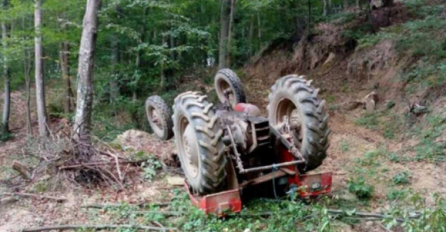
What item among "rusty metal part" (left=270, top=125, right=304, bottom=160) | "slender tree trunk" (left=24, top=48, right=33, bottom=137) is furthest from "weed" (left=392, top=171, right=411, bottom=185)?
"slender tree trunk" (left=24, top=48, right=33, bottom=137)

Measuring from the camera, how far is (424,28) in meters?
9.30

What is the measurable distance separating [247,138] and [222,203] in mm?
848

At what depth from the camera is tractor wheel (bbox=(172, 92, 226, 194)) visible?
3990 millimetres

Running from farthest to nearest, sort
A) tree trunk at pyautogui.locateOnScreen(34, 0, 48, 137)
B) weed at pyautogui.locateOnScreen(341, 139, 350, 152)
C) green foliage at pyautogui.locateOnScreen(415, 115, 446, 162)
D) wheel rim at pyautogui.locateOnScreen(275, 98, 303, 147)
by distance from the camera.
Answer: tree trunk at pyautogui.locateOnScreen(34, 0, 48, 137)
weed at pyautogui.locateOnScreen(341, 139, 350, 152)
green foliage at pyautogui.locateOnScreen(415, 115, 446, 162)
wheel rim at pyautogui.locateOnScreen(275, 98, 303, 147)

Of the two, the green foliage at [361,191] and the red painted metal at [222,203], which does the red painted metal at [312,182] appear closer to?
the green foliage at [361,191]

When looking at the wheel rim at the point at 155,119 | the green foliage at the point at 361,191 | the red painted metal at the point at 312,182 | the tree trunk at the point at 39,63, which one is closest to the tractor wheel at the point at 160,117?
the wheel rim at the point at 155,119

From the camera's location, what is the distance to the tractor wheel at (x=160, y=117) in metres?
7.81

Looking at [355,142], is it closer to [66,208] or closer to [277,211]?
[277,211]

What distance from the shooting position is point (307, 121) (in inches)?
174

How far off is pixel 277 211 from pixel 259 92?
8682 millimetres

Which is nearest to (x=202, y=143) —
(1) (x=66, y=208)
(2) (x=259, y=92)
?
(1) (x=66, y=208)

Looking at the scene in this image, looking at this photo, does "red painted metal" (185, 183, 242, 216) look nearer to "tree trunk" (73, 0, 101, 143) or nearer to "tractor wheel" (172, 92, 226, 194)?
"tractor wheel" (172, 92, 226, 194)

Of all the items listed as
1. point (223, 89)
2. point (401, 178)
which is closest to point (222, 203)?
point (401, 178)

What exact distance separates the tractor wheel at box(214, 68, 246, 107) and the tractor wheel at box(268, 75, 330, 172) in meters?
2.23
